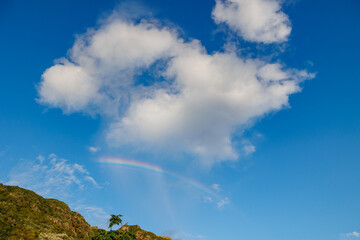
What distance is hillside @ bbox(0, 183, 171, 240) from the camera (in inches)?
2375

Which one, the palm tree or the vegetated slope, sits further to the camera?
the palm tree

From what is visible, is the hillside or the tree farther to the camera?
the tree

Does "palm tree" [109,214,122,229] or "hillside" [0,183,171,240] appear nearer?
"hillside" [0,183,171,240]

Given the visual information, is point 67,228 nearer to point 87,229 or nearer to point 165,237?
point 87,229

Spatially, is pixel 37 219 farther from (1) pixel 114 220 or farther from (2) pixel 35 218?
(1) pixel 114 220

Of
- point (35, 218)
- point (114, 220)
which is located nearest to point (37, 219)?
point (35, 218)

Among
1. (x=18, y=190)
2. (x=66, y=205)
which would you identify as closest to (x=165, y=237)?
(x=66, y=205)

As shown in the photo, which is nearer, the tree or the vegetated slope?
the vegetated slope

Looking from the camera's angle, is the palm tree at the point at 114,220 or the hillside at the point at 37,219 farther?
the palm tree at the point at 114,220

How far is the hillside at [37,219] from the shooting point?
198 feet

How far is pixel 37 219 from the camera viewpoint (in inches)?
2778

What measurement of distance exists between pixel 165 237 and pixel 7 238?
10412 cm

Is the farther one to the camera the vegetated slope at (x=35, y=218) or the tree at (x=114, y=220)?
the tree at (x=114, y=220)

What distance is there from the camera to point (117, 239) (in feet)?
232
